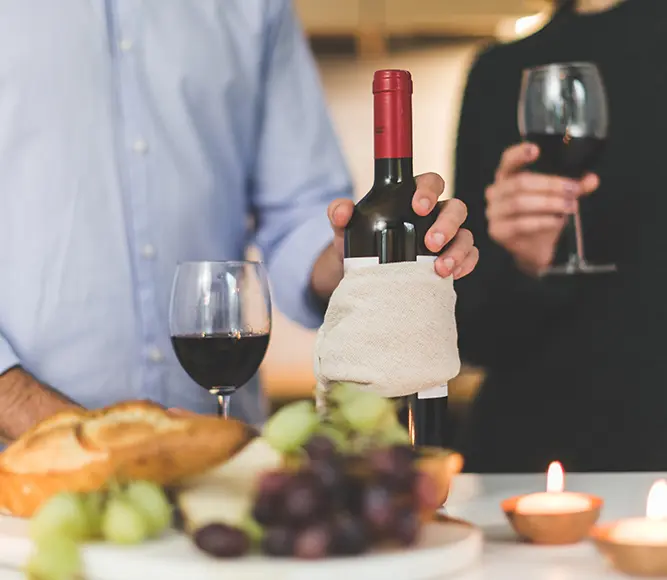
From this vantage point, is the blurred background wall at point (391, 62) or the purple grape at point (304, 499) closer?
the purple grape at point (304, 499)

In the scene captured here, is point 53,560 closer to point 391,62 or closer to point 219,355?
point 219,355

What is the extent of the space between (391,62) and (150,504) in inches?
125

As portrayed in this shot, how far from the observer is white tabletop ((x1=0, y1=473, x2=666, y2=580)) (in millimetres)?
641

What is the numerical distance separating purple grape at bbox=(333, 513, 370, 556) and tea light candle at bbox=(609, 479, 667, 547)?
17 cm

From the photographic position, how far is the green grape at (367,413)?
636 millimetres

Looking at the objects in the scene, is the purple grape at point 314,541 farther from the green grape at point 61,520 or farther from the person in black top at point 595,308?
the person in black top at point 595,308

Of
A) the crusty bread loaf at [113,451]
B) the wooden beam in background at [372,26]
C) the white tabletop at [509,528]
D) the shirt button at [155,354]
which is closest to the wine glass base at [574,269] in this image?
the white tabletop at [509,528]

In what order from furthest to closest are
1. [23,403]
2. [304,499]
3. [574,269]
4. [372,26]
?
1. [372,26]
2. [574,269]
3. [23,403]
4. [304,499]

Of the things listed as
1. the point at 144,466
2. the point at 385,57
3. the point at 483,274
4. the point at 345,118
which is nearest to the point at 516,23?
the point at 385,57

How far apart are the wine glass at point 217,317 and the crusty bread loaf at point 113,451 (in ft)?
0.47

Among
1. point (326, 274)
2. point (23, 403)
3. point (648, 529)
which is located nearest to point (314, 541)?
point (648, 529)

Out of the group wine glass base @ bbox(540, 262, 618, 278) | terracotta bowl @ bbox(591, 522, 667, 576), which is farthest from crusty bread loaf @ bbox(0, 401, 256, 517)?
wine glass base @ bbox(540, 262, 618, 278)

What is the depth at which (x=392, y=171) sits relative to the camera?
845 millimetres

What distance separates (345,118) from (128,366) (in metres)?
2.57
